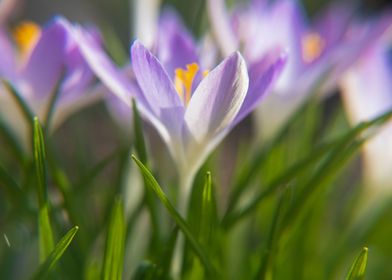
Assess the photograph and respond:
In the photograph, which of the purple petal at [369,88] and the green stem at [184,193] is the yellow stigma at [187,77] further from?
the purple petal at [369,88]

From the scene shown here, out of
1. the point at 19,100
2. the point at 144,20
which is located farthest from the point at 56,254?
the point at 144,20

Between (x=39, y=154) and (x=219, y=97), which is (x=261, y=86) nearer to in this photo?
(x=219, y=97)

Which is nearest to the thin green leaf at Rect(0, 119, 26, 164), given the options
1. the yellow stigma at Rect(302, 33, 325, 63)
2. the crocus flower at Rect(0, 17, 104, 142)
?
the crocus flower at Rect(0, 17, 104, 142)

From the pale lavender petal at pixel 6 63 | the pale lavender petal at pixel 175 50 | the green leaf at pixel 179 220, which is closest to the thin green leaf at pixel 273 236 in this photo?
the green leaf at pixel 179 220

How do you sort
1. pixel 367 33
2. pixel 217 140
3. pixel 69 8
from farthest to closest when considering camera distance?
pixel 69 8 → pixel 367 33 → pixel 217 140

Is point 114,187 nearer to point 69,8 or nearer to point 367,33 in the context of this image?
point 367,33

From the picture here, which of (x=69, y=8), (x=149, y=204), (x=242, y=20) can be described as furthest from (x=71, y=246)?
(x=69, y=8)
